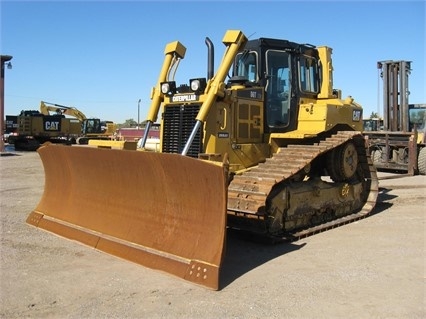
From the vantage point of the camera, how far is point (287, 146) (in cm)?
744

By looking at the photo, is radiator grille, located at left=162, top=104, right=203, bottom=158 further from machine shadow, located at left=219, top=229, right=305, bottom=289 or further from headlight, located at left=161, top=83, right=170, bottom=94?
machine shadow, located at left=219, top=229, right=305, bottom=289

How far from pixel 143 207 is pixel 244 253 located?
54.9 inches

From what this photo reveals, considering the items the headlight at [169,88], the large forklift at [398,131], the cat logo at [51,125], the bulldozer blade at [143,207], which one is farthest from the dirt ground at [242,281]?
the cat logo at [51,125]

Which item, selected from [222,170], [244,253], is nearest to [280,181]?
[244,253]

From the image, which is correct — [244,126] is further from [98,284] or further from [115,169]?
[98,284]

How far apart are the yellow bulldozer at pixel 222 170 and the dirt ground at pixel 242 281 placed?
0.93 feet

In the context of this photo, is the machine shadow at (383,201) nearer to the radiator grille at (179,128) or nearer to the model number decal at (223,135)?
the model number decal at (223,135)

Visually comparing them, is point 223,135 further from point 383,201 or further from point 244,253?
point 383,201

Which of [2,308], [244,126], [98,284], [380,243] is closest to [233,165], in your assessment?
[244,126]

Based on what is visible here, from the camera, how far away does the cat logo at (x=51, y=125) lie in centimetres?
3159

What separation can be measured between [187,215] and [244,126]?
2.44m

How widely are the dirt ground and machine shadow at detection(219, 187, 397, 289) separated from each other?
12mm

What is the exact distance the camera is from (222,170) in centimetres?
472

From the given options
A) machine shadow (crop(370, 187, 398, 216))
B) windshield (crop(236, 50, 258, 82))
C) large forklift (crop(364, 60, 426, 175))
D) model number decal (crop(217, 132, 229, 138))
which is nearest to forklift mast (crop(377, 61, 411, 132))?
large forklift (crop(364, 60, 426, 175))
